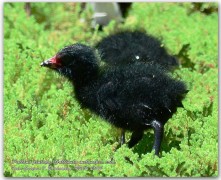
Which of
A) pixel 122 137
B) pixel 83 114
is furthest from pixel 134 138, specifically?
pixel 83 114

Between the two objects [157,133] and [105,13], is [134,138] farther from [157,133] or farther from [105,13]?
[105,13]

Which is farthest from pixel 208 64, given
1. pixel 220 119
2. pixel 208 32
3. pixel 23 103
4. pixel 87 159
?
pixel 87 159

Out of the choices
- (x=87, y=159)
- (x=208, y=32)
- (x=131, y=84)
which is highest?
(x=208, y=32)

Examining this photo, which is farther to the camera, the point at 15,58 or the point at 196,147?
the point at 15,58

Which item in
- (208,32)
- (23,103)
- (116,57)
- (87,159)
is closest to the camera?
(87,159)

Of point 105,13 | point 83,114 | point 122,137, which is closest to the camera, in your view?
point 122,137

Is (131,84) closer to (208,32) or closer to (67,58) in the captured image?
(67,58)
